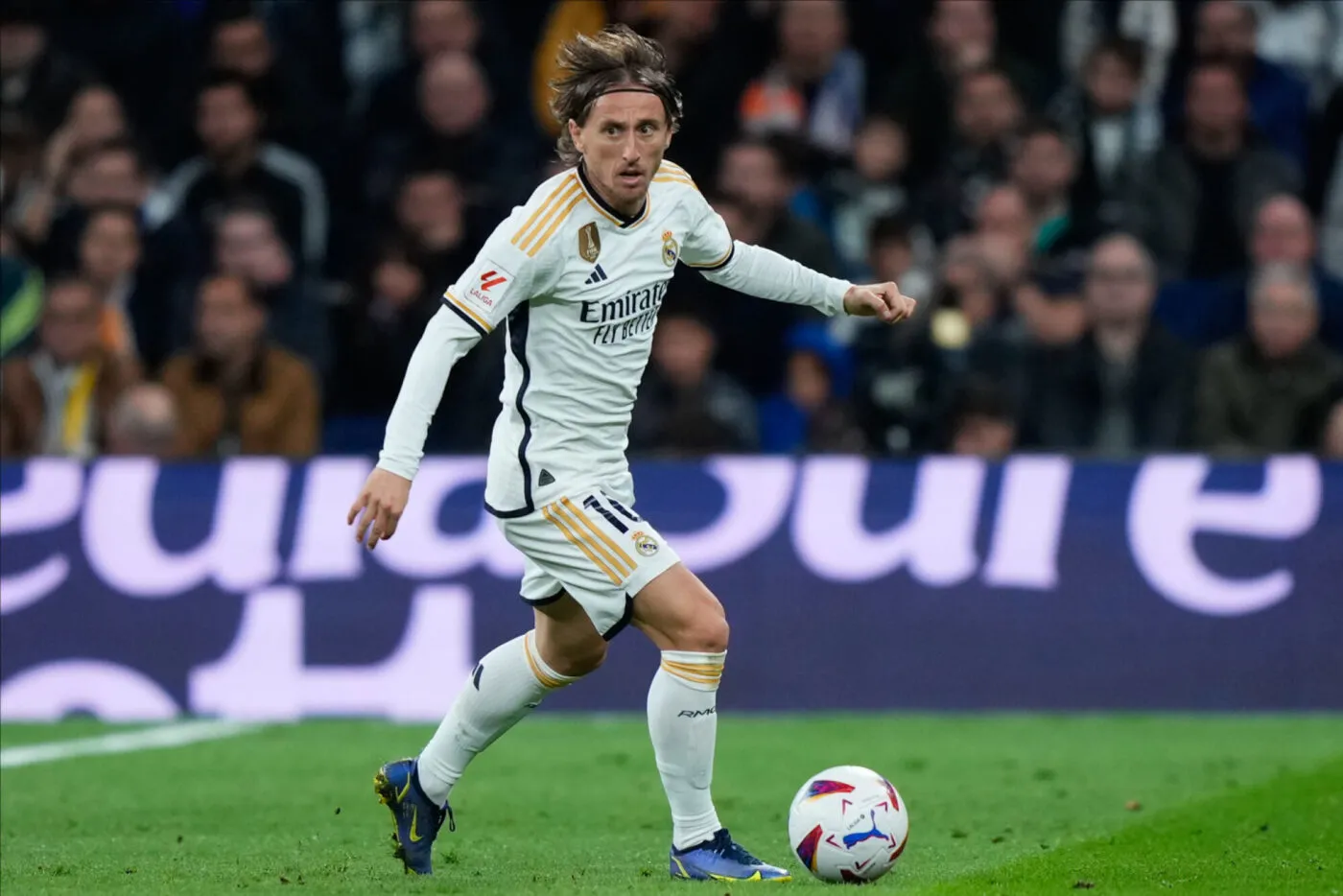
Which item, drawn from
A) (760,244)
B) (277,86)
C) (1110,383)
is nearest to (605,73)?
(1110,383)

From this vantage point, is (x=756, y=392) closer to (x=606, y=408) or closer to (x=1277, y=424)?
(x=1277, y=424)

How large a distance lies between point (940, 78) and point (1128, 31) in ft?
4.29

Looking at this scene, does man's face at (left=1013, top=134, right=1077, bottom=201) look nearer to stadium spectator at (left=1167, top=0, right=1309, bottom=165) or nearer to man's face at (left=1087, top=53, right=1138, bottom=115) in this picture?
man's face at (left=1087, top=53, right=1138, bottom=115)

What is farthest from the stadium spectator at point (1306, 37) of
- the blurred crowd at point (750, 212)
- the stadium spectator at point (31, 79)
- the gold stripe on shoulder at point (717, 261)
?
the gold stripe on shoulder at point (717, 261)

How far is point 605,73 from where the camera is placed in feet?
20.1

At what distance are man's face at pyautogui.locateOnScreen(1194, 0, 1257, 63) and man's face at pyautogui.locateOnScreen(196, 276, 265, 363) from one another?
577 centimetres

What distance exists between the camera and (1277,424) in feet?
38.4

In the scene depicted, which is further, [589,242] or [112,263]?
[112,263]

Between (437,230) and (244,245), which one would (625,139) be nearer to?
(437,230)

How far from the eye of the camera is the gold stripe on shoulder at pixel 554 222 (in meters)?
6.05

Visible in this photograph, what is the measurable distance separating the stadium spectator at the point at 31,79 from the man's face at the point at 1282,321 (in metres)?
7.41

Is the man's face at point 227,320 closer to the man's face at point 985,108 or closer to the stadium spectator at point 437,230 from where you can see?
the stadium spectator at point 437,230

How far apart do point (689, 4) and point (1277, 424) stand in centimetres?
451

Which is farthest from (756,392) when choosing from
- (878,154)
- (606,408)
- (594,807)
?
(606,408)
